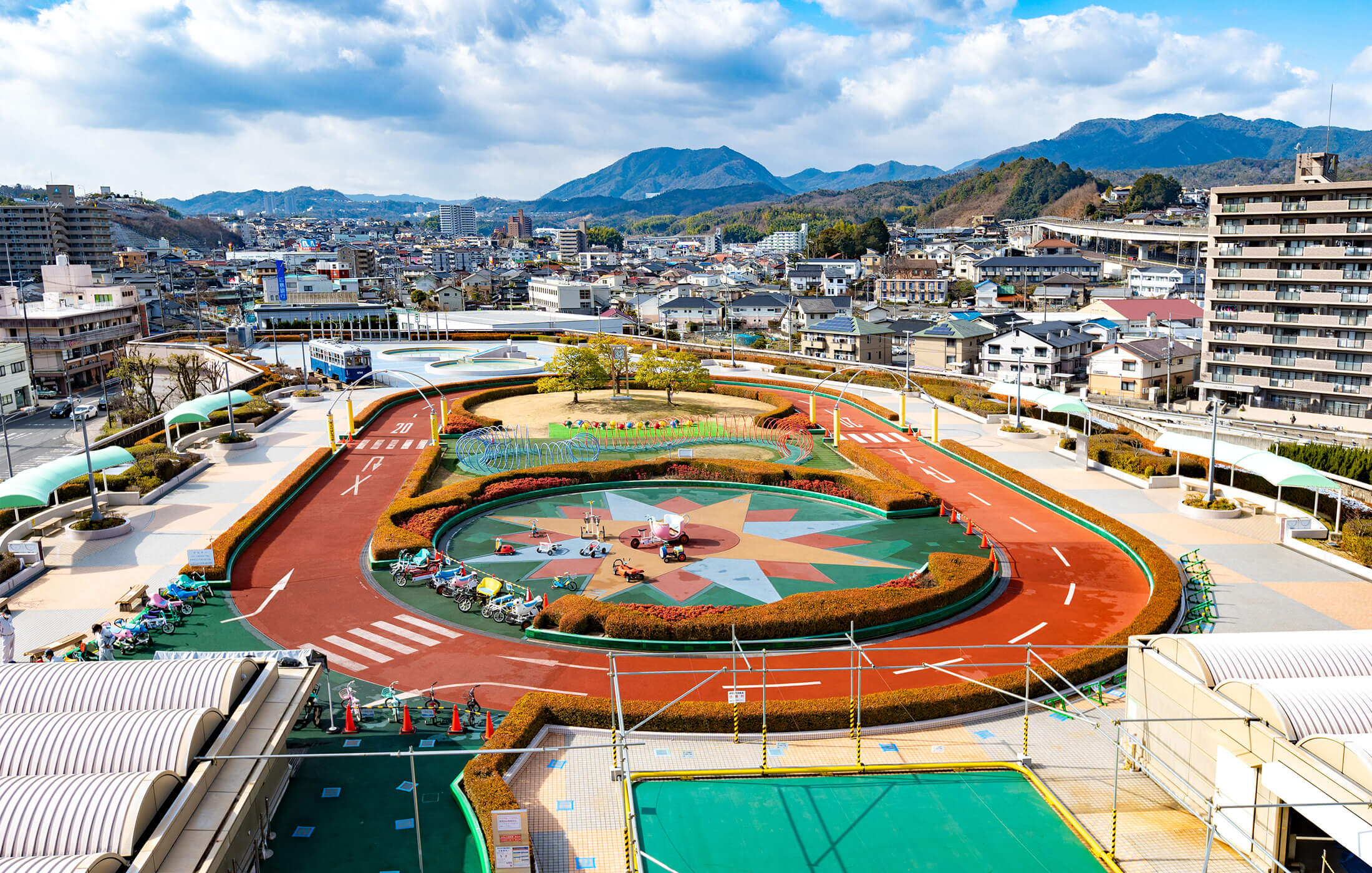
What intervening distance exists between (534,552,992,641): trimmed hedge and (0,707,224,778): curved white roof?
35.8ft

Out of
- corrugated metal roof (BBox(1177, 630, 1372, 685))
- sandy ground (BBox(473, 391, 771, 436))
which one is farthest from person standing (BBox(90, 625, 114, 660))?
sandy ground (BBox(473, 391, 771, 436))

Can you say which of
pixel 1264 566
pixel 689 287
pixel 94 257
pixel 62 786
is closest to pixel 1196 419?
pixel 1264 566

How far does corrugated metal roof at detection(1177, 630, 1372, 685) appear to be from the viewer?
17.4 metres

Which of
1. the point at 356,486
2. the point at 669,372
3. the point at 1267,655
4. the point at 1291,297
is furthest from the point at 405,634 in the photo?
the point at 1291,297

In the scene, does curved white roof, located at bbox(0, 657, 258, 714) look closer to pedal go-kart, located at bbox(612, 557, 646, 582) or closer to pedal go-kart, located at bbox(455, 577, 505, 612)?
pedal go-kart, located at bbox(455, 577, 505, 612)

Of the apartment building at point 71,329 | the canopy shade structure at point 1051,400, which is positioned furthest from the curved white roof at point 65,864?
the apartment building at point 71,329

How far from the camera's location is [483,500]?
3712 centimetres

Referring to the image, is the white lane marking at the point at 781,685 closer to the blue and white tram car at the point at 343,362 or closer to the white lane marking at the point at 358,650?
the white lane marking at the point at 358,650

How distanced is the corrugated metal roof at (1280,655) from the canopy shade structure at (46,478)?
36219 mm

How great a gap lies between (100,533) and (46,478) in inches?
114

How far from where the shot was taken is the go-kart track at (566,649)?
896 inches

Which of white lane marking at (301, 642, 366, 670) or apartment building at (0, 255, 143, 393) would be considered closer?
white lane marking at (301, 642, 366, 670)

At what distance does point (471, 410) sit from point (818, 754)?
44254mm

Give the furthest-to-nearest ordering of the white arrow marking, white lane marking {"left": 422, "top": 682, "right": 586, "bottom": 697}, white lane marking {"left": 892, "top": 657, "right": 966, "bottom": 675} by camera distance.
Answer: the white arrow marking, white lane marking {"left": 422, "top": 682, "right": 586, "bottom": 697}, white lane marking {"left": 892, "top": 657, "right": 966, "bottom": 675}
